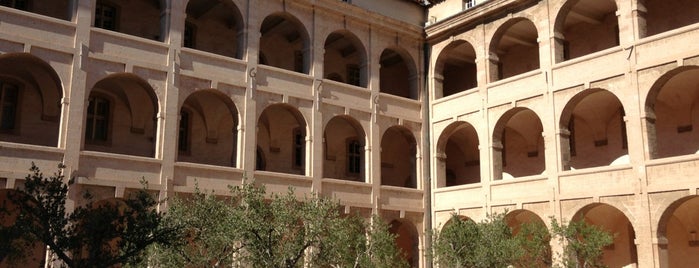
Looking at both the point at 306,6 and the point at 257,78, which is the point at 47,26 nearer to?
the point at 257,78

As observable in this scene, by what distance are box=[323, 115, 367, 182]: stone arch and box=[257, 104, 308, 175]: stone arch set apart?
3.97 feet

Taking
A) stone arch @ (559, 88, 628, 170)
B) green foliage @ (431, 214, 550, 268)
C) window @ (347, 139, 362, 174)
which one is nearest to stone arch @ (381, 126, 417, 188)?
window @ (347, 139, 362, 174)

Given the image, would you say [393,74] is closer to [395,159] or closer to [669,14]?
[395,159]

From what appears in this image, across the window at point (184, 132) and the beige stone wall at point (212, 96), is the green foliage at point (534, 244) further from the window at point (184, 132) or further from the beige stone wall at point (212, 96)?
the window at point (184, 132)

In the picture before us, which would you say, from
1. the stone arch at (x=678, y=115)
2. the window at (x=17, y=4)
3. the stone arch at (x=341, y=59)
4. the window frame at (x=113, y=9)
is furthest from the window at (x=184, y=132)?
the stone arch at (x=678, y=115)

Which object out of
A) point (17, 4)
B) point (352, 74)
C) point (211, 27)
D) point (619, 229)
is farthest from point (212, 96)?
point (619, 229)

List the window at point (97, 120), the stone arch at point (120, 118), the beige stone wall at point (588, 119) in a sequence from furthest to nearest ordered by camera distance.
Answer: the stone arch at point (120, 118)
the window at point (97, 120)
the beige stone wall at point (588, 119)

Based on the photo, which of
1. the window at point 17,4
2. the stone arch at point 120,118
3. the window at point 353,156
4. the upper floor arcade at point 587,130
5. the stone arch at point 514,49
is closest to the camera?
the upper floor arcade at point 587,130

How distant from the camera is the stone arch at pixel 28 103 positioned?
19266mm

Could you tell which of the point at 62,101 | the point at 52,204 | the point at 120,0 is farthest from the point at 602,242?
the point at 120,0

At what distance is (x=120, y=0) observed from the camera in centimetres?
2167

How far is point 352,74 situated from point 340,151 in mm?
3237

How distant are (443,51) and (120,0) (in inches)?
457

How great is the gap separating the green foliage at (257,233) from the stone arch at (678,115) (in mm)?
11963
